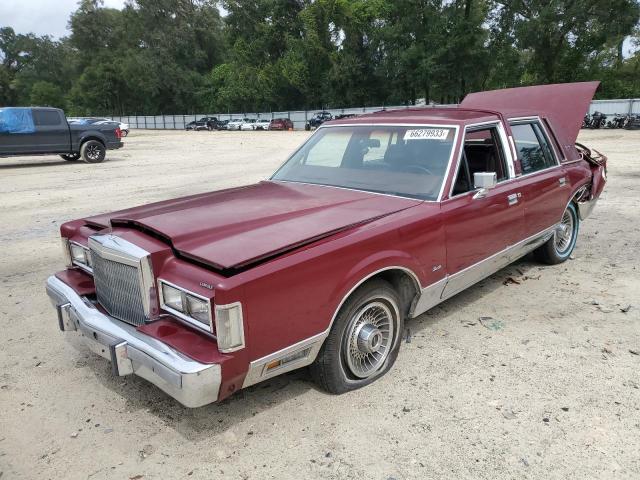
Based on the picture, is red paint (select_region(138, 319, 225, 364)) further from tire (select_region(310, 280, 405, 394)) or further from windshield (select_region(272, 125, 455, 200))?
windshield (select_region(272, 125, 455, 200))

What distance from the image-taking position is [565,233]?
5.71 meters

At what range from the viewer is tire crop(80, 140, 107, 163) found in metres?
17.9

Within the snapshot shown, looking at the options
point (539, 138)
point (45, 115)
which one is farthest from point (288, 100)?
point (539, 138)

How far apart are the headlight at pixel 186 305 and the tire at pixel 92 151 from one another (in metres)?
17.1

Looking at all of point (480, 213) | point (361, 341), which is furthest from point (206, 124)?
point (361, 341)

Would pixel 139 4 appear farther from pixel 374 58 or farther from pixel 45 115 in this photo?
pixel 45 115

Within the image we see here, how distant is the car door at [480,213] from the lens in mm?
3746

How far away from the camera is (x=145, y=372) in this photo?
270 centimetres

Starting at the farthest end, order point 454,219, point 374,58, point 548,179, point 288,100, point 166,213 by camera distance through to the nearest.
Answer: point 288,100 → point 374,58 → point 548,179 → point 454,219 → point 166,213

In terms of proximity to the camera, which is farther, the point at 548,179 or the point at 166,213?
the point at 548,179

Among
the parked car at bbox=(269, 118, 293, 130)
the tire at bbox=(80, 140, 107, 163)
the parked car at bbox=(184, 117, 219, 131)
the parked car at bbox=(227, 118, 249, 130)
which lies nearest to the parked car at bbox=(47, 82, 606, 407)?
the tire at bbox=(80, 140, 107, 163)

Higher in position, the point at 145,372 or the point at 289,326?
the point at 289,326

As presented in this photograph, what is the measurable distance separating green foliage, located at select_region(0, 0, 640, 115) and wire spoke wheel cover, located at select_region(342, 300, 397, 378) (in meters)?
42.8

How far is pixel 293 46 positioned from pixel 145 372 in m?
60.2
